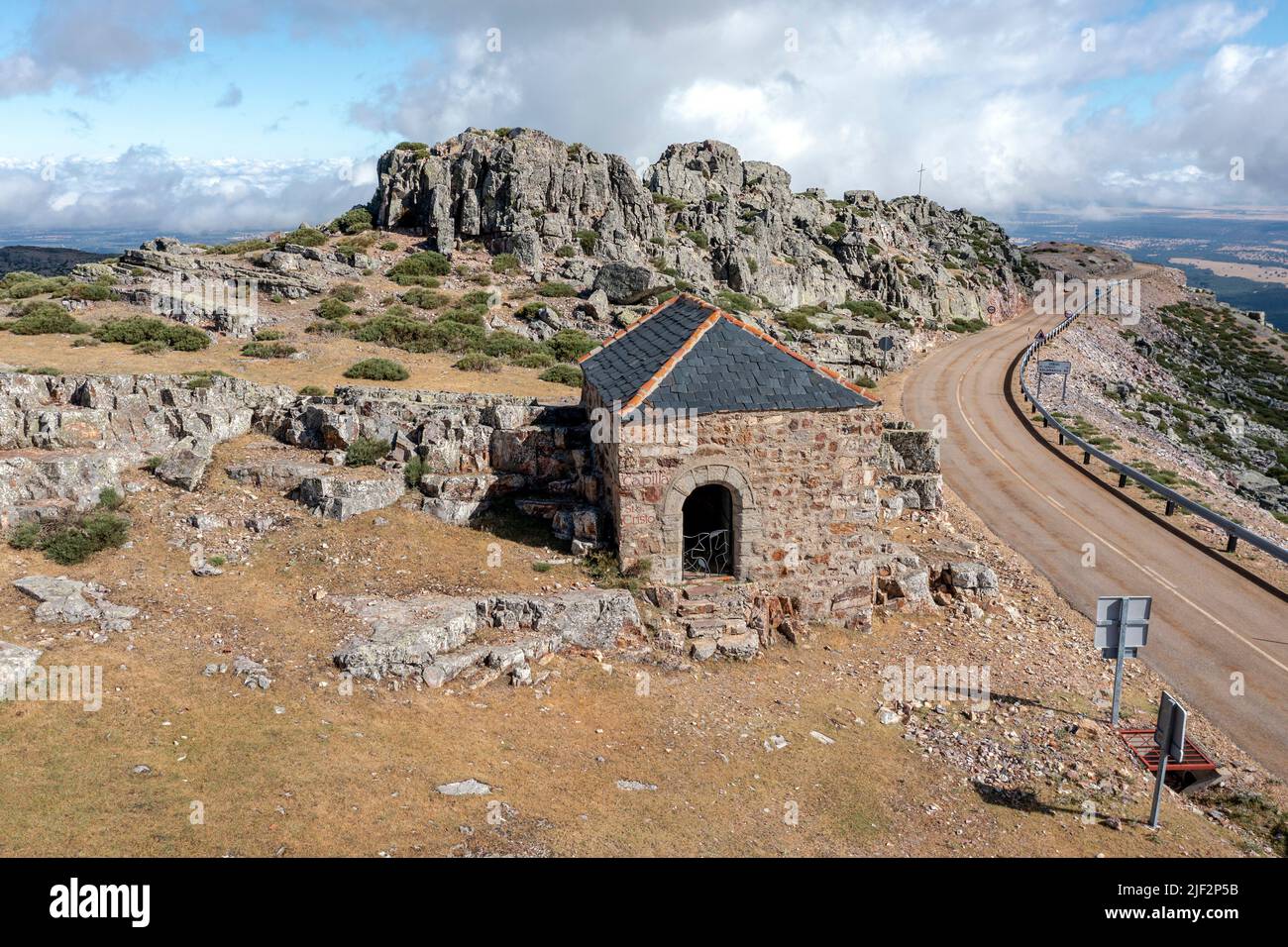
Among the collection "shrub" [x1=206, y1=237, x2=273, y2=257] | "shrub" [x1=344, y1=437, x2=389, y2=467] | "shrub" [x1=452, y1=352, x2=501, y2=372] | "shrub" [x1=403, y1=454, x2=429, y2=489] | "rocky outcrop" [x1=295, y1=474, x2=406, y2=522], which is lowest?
"rocky outcrop" [x1=295, y1=474, x2=406, y2=522]

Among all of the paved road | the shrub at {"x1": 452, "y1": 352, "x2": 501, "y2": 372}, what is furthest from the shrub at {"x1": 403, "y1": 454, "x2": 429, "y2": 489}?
the paved road

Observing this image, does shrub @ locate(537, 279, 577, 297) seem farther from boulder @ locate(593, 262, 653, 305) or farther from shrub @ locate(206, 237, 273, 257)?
shrub @ locate(206, 237, 273, 257)

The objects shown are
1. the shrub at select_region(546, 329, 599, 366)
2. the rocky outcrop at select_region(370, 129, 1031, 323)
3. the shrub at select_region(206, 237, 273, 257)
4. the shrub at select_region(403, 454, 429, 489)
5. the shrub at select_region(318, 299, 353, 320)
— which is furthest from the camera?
the rocky outcrop at select_region(370, 129, 1031, 323)

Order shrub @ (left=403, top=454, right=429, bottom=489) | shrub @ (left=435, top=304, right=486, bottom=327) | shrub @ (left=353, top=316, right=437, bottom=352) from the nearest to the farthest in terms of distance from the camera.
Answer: shrub @ (left=403, top=454, right=429, bottom=489), shrub @ (left=353, top=316, right=437, bottom=352), shrub @ (left=435, top=304, right=486, bottom=327)

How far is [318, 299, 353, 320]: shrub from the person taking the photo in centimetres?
3369

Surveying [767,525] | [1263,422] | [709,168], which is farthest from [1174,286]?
[767,525]

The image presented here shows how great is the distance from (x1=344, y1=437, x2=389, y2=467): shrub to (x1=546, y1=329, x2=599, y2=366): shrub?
15.4 meters

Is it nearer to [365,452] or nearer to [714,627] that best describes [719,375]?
[714,627]

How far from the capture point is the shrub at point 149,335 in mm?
27203

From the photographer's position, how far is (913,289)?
63625mm

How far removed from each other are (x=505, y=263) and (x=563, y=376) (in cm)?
2056

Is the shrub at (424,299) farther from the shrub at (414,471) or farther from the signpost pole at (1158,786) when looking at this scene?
the signpost pole at (1158,786)

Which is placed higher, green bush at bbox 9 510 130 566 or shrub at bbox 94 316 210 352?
shrub at bbox 94 316 210 352

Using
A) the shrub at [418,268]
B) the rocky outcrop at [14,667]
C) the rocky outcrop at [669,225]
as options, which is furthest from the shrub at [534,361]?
the rocky outcrop at [14,667]
